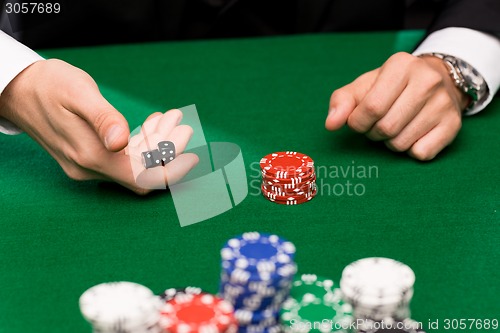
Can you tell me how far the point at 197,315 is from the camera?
1198mm

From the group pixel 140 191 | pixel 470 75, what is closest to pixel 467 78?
pixel 470 75

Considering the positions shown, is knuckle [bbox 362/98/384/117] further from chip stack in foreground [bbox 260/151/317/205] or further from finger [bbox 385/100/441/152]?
chip stack in foreground [bbox 260/151/317/205]

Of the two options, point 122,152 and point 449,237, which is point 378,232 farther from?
point 122,152

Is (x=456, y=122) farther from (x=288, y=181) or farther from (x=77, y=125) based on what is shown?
(x=77, y=125)

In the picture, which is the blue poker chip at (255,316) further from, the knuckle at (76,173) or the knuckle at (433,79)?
the knuckle at (433,79)

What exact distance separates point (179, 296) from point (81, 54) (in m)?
1.73

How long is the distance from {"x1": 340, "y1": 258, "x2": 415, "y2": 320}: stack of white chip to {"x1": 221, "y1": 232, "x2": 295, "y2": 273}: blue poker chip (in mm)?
107

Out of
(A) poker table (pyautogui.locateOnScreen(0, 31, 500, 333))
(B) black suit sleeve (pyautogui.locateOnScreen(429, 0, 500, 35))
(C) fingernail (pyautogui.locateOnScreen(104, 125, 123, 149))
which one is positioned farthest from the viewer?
(B) black suit sleeve (pyautogui.locateOnScreen(429, 0, 500, 35))

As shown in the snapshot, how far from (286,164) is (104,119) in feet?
1.41

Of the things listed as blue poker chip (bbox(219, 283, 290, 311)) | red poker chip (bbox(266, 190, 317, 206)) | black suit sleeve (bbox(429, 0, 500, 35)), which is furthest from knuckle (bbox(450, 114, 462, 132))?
blue poker chip (bbox(219, 283, 290, 311))

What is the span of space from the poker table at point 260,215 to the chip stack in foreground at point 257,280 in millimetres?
293

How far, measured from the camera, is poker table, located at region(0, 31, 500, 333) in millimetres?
1548

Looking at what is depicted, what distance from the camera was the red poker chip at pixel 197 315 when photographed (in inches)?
45.9

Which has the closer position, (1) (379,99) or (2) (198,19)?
(1) (379,99)
